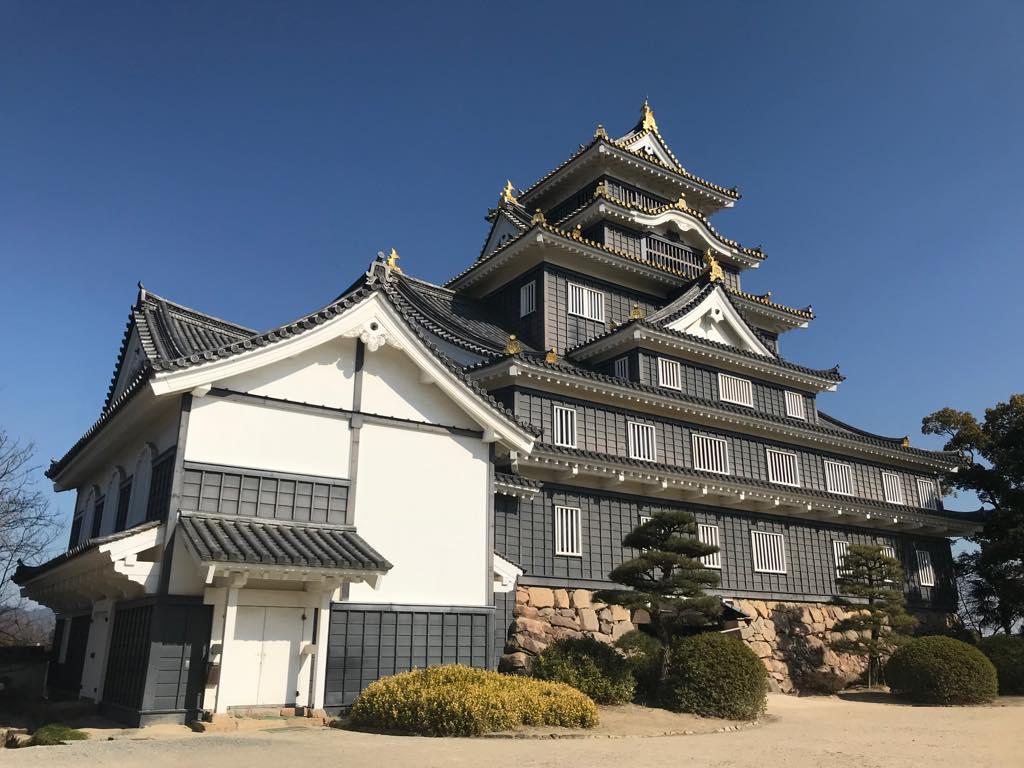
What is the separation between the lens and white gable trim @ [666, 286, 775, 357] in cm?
3109

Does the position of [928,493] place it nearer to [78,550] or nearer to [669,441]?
[669,441]

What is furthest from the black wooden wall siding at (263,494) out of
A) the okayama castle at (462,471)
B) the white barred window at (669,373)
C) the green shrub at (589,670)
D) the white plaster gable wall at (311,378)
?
the white barred window at (669,373)

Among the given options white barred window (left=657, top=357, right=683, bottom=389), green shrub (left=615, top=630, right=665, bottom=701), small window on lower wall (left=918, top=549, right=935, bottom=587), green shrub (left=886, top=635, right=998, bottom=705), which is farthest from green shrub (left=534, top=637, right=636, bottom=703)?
small window on lower wall (left=918, top=549, right=935, bottom=587)

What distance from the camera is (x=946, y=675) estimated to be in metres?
22.9

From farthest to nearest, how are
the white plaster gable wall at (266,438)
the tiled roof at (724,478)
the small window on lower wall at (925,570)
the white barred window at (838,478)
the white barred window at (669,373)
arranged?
1. the small window on lower wall at (925,570)
2. the white barred window at (838,478)
3. the white barred window at (669,373)
4. the tiled roof at (724,478)
5. the white plaster gable wall at (266,438)

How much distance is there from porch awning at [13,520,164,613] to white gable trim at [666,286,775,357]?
2142cm

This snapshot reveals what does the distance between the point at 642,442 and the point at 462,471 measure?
36.1 ft

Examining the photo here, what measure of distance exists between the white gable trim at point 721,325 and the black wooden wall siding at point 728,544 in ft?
23.0

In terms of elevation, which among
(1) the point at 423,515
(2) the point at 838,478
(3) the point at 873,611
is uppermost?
(2) the point at 838,478

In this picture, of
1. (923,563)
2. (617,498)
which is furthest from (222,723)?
(923,563)

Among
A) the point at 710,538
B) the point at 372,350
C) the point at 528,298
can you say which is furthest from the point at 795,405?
the point at 372,350

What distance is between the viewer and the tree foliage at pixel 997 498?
3412 cm

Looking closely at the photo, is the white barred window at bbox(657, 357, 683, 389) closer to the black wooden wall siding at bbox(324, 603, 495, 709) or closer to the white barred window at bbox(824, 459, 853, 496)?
the white barred window at bbox(824, 459, 853, 496)

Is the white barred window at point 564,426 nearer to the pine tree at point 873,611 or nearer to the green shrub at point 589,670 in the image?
the green shrub at point 589,670
